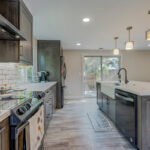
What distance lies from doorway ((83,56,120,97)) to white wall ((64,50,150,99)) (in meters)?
0.26

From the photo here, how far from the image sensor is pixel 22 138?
43.6 inches

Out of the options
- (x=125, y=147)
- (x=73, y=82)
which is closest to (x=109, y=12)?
(x=125, y=147)

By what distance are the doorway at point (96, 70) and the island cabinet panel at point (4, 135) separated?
499cm

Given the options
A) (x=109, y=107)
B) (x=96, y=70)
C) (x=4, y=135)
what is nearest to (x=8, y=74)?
(x=4, y=135)

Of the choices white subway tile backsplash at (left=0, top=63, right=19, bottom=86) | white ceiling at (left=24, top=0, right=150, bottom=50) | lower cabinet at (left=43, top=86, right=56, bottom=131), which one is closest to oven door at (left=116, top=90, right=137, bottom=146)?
lower cabinet at (left=43, top=86, right=56, bottom=131)

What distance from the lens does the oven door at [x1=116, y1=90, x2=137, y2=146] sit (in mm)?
1770

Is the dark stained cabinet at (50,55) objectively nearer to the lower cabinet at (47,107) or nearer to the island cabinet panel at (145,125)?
the lower cabinet at (47,107)

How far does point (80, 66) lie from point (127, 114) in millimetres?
3935

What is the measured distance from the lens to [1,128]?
857 millimetres

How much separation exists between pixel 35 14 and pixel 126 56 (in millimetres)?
4985

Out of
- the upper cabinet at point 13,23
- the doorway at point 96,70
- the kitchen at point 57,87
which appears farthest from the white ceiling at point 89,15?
the doorway at point 96,70

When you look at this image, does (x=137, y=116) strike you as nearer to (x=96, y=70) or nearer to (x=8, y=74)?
(x=8, y=74)

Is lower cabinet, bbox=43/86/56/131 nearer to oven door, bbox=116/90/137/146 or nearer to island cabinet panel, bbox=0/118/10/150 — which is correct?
island cabinet panel, bbox=0/118/10/150

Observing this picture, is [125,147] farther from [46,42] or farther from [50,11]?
[46,42]
